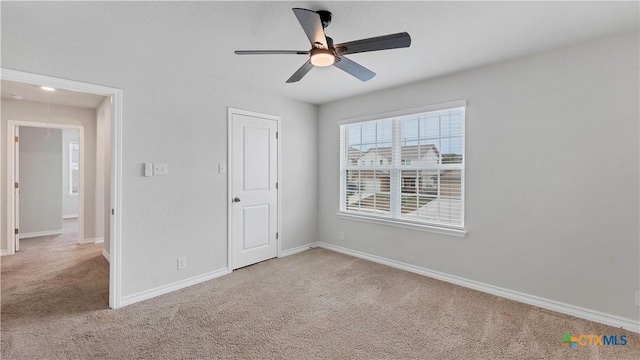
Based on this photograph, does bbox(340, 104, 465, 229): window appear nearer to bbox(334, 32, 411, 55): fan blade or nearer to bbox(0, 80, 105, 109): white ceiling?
bbox(334, 32, 411, 55): fan blade

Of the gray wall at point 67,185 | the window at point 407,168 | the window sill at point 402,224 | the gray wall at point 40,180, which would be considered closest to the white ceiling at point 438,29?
the window at point 407,168

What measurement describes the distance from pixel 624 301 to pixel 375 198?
2586 millimetres

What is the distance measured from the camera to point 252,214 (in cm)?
393

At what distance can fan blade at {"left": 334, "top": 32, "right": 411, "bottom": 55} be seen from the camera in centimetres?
183

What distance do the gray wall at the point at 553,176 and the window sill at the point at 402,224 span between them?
0.29ft

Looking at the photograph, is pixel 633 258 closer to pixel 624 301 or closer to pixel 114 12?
pixel 624 301

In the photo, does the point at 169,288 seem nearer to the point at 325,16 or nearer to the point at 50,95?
the point at 325,16

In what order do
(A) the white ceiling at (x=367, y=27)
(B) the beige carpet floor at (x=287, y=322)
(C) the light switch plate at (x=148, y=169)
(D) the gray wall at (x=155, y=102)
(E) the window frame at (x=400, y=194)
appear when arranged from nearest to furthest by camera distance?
(A) the white ceiling at (x=367, y=27) < (B) the beige carpet floor at (x=287, y=322) < (D) the gray wall at (x=155, y=102) < (C) the light switch plate at (x=148, y=169) < (E) the window frame at (x=400, y=194)

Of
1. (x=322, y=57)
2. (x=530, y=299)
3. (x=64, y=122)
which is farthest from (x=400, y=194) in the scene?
(x=64, y=122)

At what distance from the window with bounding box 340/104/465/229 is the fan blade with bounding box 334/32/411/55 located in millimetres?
1671

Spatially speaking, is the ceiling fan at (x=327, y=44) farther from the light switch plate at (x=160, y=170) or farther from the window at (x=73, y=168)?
the window at (x=73, y=168)

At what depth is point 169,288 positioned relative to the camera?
308cm

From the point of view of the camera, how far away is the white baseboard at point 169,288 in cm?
279

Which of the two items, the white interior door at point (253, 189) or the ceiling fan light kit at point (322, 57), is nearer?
the ceiling fan light kit at point (322, 57)
